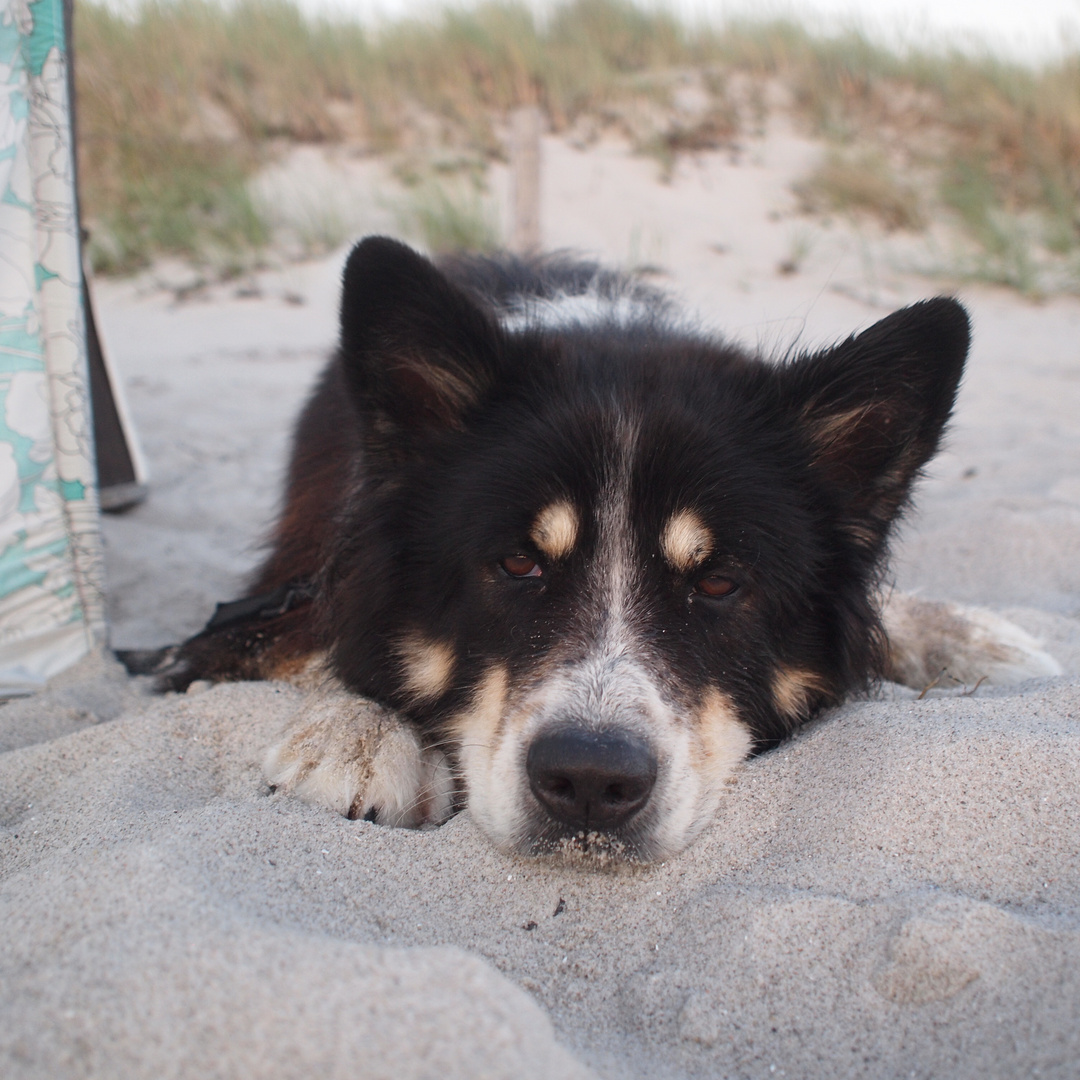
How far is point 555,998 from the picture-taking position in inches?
62.6

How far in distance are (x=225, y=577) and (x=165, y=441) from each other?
2.06m

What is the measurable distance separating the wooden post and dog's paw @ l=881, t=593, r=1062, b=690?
5041 mm

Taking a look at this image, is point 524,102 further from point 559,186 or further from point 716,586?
point 716,586

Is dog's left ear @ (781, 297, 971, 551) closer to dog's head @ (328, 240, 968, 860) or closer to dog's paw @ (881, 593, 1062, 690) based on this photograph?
dog's head @ (328, 240, 968, 860)

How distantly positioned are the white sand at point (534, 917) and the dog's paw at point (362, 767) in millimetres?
99

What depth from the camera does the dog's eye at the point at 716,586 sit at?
2262 millimetres

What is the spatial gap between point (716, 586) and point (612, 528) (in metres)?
0.31

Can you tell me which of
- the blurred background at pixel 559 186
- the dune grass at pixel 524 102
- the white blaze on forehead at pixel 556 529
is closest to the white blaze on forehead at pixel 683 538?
the white blaze on forehead at pixel 556 529

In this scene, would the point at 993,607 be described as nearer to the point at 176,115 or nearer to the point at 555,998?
the point at 555,998

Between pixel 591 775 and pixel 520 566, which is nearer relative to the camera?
pixel 591 775

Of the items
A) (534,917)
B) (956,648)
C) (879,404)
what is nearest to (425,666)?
(534,917)

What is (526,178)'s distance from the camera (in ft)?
23.7

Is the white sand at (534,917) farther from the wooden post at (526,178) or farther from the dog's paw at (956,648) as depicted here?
the wooden post at (526,178)

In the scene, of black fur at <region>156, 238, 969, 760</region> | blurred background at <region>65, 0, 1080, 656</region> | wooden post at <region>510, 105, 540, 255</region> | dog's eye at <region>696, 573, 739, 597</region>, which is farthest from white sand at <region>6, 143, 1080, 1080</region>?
wooden post at <region>510, 105, 540, 255</region>
